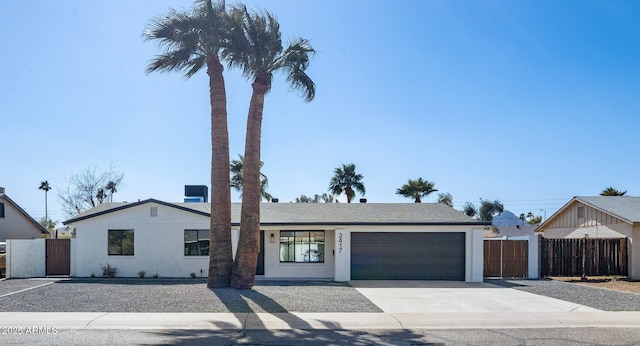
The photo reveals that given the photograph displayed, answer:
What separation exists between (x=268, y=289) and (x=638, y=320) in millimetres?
10855

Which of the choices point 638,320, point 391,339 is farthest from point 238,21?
point 638,320

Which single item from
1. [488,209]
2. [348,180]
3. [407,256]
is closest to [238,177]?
[348,180]

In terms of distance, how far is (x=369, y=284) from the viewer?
20.2 meters

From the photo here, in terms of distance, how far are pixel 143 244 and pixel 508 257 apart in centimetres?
1609

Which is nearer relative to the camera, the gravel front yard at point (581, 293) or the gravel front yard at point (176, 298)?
the gravel front yard at point (176, 298)

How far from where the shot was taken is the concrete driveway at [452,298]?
46.5ft

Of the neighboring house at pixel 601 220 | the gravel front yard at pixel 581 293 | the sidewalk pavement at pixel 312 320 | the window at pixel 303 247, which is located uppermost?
the neighboring house at pixel 601 220

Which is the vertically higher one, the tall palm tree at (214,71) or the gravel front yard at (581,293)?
the tall palm tree at (214,71)

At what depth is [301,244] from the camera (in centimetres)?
2300

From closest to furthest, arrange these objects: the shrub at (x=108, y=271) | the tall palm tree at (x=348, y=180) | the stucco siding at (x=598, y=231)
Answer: the shrub at (x=108, y=271) < the stucco siding at (x=598, y=231) < the tall palm tree at (x=348, y=180)

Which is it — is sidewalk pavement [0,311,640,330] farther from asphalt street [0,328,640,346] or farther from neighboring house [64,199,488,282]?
neighboring house [64,199,488,282]

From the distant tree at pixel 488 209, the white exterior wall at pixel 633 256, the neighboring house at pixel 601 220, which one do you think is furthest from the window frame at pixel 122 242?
the distant tree at pixel 488 209

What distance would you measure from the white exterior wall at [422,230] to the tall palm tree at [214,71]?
5487 mm

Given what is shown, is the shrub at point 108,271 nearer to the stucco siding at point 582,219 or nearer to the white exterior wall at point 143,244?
the white exterior wall at point 143,244
